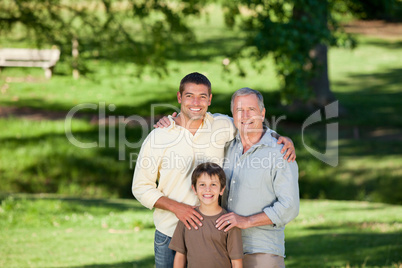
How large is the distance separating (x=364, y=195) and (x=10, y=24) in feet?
26.1

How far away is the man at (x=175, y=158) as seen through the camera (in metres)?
3.63

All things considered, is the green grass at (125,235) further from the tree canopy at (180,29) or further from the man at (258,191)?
the man at (258,191)

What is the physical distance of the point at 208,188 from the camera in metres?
3.39

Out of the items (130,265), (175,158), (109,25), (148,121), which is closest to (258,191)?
(175,158)

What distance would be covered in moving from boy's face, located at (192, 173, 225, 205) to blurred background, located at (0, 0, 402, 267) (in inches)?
111

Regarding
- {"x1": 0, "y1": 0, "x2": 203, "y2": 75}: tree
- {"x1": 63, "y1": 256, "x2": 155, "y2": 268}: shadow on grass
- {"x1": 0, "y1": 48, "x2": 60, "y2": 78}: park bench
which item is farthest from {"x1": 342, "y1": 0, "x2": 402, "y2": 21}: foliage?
{"x1": 0, "y1": 48, "x2": 60, "y2": 78}: park bench

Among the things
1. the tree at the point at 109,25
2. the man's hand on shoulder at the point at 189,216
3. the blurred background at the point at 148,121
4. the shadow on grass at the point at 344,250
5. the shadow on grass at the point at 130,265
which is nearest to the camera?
the man's hand on shoulder at the point at 189,216

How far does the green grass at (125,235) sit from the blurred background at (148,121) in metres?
0.03

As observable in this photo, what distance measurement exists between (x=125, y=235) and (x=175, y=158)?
13.6ft

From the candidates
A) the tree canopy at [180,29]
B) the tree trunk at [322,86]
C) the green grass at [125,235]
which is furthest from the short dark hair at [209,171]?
the tree trunk at [322,86]

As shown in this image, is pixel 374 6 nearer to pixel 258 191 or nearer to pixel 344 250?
pixel 344 250

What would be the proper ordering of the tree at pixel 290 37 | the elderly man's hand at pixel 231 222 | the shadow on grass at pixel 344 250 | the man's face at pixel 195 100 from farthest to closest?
the tree at pixel 290 37 → the shadow on grass at pixel 344 250 → the man's face at pixel 195 100 → the elderly man's hand at pixel 231 222

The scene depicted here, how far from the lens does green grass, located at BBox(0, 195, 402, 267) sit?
6289 mm

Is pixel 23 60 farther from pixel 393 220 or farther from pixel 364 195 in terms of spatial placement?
pixel 393 220
